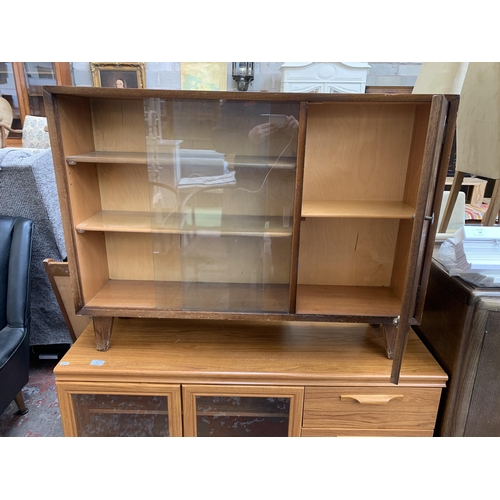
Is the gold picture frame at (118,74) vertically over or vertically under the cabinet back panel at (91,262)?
Result: over

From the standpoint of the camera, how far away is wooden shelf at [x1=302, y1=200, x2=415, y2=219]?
105 centimetres

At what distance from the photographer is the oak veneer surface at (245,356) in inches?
43.4

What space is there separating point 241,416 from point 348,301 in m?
0.49

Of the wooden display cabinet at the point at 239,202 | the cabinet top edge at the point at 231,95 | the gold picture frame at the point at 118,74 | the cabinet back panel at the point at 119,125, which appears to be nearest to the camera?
the cabinet top edge at the point at 231,95

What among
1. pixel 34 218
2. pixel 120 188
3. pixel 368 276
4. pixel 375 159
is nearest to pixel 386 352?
pixel 368 276

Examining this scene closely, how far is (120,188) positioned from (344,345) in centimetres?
89

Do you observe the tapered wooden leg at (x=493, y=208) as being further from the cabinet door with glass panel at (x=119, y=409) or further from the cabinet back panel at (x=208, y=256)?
the cabinet door with glass panel at (x=119, y=409)

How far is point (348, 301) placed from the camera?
1189 millimetres

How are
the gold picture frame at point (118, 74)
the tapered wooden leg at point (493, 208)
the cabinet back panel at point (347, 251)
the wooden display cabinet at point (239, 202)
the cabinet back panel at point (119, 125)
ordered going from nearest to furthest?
the wooden display cabinet at point (239, 202), the cabinet back panel at point (119, 125), the cabinet back panel at point (347, 251), the tapered wooden leg at point (493, 208), the gold picture frame at point (118, 74)

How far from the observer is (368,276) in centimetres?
130

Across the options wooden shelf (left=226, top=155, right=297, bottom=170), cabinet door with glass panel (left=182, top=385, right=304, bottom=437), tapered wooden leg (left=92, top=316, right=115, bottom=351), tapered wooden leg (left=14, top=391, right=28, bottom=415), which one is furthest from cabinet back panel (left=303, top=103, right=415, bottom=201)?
tapered wooden leg (left=14, top=391, right=28, bottom=415)

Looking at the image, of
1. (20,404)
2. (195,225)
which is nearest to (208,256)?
(195,225)

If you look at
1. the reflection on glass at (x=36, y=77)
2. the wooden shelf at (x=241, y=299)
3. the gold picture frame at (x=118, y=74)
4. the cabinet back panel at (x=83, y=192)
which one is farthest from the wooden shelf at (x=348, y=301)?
the reflection on glass at (x=36, y=77)

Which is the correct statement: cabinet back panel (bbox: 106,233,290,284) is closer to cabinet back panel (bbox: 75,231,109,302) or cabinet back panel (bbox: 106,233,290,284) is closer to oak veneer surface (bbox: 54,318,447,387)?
cabinet back panel (bbox: 75,231,109,302)
